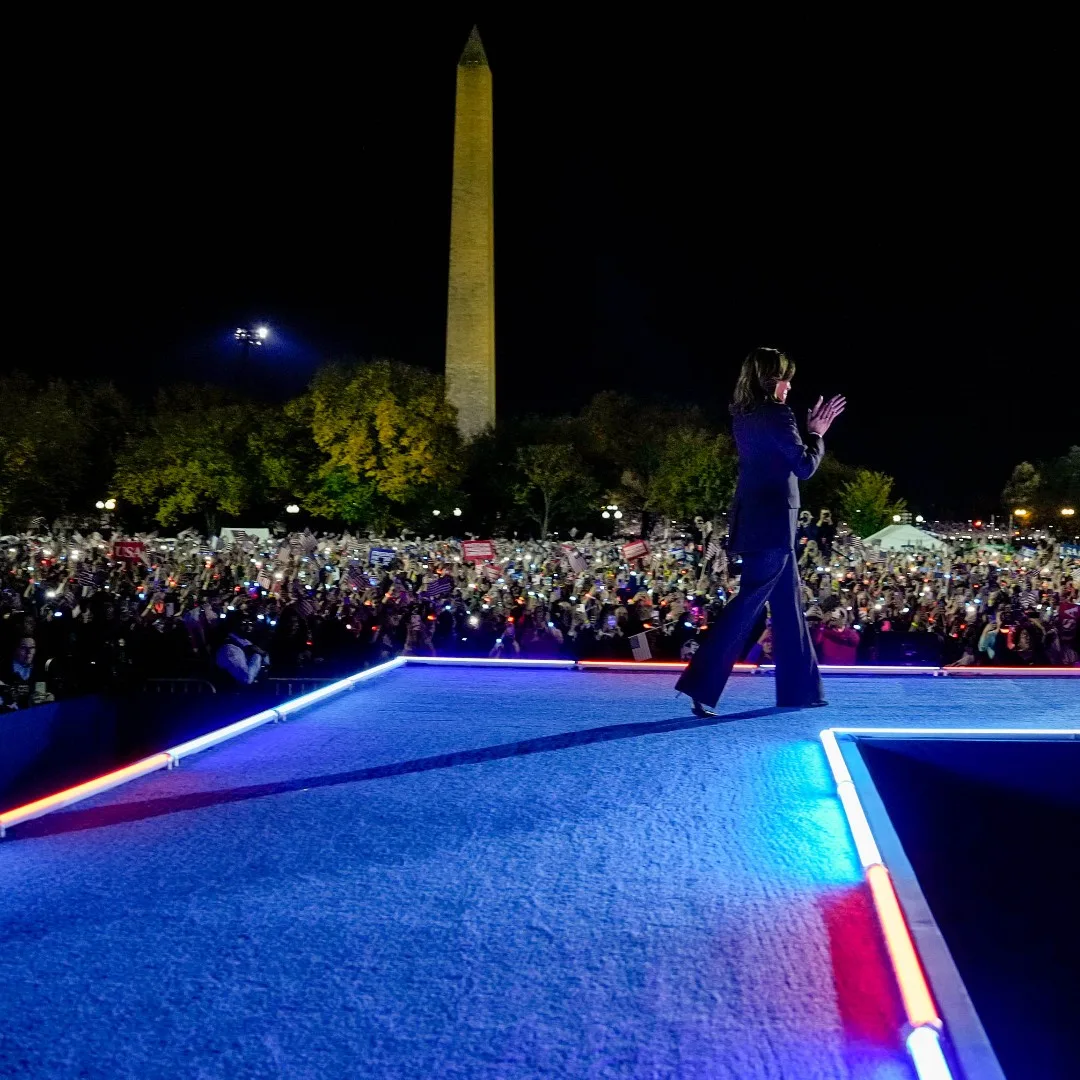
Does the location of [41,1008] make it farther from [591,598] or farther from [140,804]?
[591,598]

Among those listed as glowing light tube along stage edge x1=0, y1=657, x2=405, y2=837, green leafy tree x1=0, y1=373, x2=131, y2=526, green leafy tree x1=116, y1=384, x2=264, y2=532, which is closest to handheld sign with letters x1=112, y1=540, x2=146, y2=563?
glowing light tube along stage edge x1=0, y1=657, x2=405, y2=837

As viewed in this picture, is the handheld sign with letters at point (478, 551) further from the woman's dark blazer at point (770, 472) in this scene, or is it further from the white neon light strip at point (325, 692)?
the woman's dark blazer at point (770, 472)

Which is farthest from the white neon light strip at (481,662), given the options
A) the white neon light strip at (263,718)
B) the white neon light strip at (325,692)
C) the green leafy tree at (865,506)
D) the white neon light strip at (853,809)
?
the green leafy tree at (865,506)

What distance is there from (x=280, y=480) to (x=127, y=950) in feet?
130

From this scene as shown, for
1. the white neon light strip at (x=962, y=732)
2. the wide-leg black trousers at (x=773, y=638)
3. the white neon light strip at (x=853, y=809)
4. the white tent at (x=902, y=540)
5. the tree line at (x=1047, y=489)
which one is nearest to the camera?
the white neon light strip at (x=853, y=809)

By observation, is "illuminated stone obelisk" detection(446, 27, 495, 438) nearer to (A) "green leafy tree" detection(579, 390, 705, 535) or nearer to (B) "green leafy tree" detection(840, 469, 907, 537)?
(A) "green leafy tree" detection(579, 390, 705, 535)

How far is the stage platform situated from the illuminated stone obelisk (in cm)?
4032

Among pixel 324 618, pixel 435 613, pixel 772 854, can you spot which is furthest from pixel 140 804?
pixel 435 613

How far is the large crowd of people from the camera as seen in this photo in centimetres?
977

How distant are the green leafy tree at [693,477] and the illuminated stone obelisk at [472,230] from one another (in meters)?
11.1

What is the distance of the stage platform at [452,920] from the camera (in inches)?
64.1

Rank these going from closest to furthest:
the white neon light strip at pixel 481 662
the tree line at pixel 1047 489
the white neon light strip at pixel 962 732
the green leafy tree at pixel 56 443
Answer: the white neon light strip at pixel 962 732 → the white neon light strip at pixel 481 662 → the green leafy tree at pixel 56 443 → the tree line at pixel 1047 489

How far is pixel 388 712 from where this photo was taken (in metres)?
4.63

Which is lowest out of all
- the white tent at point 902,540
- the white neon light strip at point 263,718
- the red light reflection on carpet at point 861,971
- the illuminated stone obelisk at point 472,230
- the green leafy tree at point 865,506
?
the red light reflection on carpet at point 861,971
